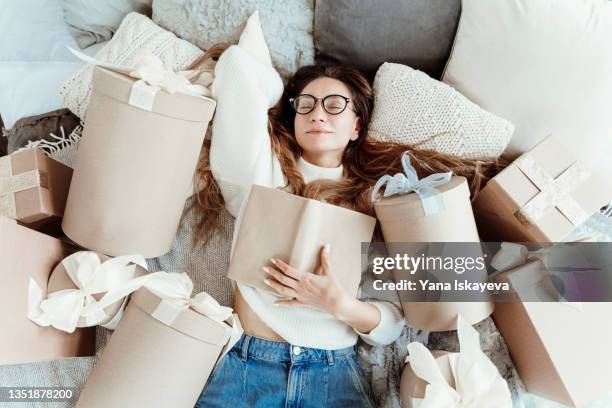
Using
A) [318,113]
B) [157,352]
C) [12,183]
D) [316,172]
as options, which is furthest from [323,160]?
[12,183]

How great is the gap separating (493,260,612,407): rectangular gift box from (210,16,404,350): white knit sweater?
0.28 m

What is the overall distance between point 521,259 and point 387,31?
620 millimetres

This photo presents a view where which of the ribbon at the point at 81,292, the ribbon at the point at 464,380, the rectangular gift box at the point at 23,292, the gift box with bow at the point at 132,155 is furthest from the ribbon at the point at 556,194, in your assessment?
the rectangular gift box at the point at 23,292

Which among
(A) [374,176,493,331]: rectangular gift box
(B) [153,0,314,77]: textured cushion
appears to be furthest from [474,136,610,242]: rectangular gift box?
(B) [153,0,314,77]: textured cushion

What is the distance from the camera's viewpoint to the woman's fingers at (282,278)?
1010mm

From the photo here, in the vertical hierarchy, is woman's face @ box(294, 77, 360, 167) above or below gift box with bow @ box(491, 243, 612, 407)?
above

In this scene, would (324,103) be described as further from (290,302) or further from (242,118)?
(290,302)

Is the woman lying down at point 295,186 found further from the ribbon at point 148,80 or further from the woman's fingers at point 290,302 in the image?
the ribbon at point 148,80

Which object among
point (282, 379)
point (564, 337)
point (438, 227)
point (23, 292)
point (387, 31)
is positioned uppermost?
point (387, 31)

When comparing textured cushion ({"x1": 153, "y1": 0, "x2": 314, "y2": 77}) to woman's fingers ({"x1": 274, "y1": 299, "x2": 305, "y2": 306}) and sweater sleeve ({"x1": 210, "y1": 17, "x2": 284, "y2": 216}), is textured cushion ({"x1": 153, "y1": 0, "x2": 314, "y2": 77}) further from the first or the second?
woman's fingers ({"x1": 274, "y1": 299, "x2": 305, "y2": 306})

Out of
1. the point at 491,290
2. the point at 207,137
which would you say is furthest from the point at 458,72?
the point at 207,137

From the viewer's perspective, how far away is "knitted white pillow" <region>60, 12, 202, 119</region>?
126 centimetres

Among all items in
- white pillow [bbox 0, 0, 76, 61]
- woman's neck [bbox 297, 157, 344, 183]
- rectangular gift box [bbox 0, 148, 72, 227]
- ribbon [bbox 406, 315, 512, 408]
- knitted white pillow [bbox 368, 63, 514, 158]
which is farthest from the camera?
white pillow [bbox 0, 0, 76, 61]

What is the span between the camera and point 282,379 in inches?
44.8
